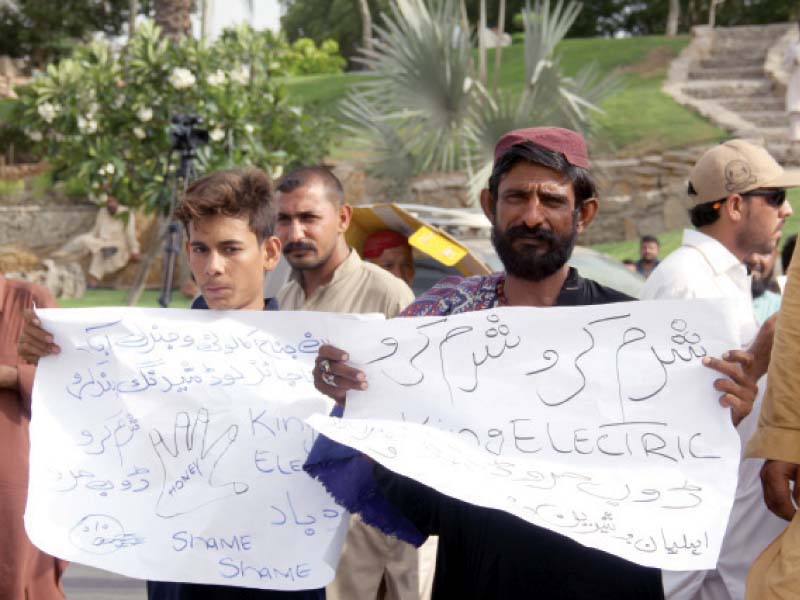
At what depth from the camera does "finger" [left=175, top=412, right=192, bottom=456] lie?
117 inches

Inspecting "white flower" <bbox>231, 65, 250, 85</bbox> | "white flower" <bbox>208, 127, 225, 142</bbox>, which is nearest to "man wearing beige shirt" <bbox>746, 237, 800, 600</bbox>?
"white flower" <bbox>208, 127, 225, 142</bbox>

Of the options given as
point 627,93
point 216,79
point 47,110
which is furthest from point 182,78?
point 627,93

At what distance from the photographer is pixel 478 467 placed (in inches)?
96.6

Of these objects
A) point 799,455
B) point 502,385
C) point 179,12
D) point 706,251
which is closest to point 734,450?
point 799,455

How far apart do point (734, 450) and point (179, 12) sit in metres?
19.6

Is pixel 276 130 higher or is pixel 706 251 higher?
pixel 706 251

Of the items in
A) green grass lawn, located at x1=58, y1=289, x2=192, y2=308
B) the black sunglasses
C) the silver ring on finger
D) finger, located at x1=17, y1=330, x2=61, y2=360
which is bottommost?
green grass lawn, located at x1=58, y1=289, x2=192, y2=308

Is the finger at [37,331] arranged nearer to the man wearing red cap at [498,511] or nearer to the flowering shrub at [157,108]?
the man wearing red cap at [498,511]

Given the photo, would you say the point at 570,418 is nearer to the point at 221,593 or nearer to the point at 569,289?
the point at 569,289

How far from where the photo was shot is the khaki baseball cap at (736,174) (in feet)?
12.5

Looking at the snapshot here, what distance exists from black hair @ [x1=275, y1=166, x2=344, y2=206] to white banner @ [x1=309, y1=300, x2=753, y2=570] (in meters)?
1.83

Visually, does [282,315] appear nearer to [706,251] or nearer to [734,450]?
[734,450]

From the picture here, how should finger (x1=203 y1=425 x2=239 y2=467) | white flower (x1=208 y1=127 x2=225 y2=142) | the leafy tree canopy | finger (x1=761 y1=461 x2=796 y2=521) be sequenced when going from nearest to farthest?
finger (x1=761 y1=461 x2=796 y2=521)
finger (x1=203 y1=425 x2=239 y2=467)
white flower (x1=208 y1=127 x2=225 y2=142)
the leafy tree canopy

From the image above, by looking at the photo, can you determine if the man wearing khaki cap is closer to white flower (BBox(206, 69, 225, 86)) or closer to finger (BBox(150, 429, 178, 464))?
finger (BBox(150, 429, 178, 464))
